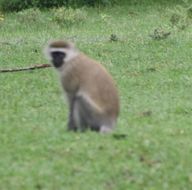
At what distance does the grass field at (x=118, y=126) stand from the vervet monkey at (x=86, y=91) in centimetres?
22

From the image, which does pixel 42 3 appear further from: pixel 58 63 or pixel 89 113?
pixel 89 113

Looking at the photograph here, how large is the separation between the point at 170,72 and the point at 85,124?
5993 mm

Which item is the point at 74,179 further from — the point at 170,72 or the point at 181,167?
the point at 170,72

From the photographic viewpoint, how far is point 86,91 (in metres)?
8.50

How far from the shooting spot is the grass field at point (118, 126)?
7145 millimetres

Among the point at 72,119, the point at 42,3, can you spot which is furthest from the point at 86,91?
the point at 42,3

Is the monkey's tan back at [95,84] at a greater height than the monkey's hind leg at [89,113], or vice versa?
the monkey's tan back at [95,84]

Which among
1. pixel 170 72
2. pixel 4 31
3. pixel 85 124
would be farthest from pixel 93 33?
pixel 85 124

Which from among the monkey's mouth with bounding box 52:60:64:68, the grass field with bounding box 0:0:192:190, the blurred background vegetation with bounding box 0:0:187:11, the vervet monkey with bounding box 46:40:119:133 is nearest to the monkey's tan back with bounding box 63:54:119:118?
the vervet monkey with bounding box 46:40:119:133

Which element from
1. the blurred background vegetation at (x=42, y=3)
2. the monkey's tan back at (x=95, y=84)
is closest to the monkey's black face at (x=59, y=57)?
the monkey's tan back at (x=95, y=84)

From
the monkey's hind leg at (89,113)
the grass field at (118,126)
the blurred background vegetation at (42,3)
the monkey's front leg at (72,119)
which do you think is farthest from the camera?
the blurred background vegetation at (42,3)

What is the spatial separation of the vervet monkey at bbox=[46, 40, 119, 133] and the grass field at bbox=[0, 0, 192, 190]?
8.7 inches

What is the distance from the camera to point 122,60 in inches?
617

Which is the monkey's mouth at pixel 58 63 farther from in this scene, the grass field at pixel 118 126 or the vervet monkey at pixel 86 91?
the grass field at pixel 118 126
